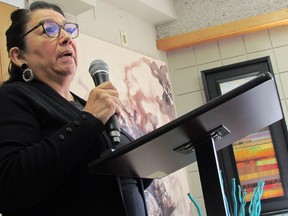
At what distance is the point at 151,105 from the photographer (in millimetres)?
2174

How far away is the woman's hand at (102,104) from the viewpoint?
2.18 ft

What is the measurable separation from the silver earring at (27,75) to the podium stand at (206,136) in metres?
0.32

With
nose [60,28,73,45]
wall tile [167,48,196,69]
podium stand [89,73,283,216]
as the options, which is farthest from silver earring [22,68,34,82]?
wall tile [167,48,196,69]

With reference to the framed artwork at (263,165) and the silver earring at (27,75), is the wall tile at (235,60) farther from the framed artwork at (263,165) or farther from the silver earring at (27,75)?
the silver earring at (27,75)

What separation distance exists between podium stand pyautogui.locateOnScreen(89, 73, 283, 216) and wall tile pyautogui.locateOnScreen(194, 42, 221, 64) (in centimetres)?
189

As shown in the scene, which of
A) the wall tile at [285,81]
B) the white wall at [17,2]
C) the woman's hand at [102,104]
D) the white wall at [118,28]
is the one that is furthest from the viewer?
the wall tile at [285,81]

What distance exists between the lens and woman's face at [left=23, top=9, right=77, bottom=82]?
835mm

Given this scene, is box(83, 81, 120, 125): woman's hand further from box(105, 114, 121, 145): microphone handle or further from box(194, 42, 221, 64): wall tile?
box(194, 42, 221, 64): wall tile

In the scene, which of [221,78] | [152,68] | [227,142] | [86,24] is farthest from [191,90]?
[227,142]

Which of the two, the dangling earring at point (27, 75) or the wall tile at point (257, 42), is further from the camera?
the wall tile at point (257, 42)

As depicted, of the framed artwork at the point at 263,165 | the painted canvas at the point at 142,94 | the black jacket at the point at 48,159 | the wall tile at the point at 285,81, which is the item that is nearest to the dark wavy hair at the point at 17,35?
the black jacket at the point at 48,159

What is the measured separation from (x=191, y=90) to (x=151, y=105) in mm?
535

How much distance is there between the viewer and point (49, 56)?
83 cm

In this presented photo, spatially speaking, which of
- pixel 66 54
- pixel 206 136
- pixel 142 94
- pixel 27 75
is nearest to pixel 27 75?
pixel 27 75
